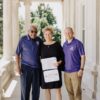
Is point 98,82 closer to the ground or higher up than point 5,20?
closer to the ground

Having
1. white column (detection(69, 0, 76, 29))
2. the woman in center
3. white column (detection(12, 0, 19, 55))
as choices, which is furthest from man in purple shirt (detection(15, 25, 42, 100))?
white column (detection(12, 0, 19, 55))

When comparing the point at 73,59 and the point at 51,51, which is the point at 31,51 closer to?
the point at 51,51

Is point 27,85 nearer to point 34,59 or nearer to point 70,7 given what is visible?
point 34,59

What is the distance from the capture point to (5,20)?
542 inches

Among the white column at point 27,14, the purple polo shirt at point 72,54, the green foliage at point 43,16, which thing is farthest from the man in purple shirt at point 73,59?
the green foliage at point 43,16

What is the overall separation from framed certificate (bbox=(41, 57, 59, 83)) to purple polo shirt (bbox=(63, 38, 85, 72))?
27 centimetres

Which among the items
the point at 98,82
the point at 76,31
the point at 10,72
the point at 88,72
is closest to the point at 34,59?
the point at 98,82

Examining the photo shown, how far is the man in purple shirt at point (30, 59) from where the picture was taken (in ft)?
21.0

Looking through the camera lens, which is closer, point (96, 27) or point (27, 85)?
point (27, 85)

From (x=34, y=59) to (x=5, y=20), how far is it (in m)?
7.59

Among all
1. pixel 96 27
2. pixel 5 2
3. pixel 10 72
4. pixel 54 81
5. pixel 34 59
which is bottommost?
pixel 10 72

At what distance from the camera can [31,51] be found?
6.43 m

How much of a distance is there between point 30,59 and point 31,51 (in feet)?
0.50

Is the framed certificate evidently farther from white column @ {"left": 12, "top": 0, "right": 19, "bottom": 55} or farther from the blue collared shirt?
white column @ {"left": 12, "top": 0, "right": 19, "bottom": 55}
